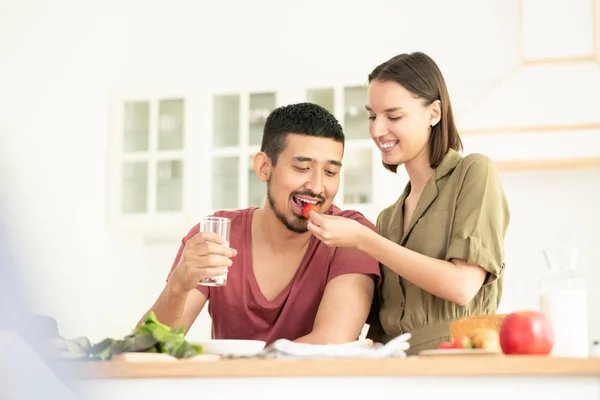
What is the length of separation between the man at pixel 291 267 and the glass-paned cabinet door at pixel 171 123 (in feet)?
7.05

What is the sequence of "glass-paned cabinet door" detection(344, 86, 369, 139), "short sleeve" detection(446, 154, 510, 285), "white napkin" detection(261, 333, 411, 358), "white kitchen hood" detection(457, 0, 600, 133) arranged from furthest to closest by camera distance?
"glass-paned cabinet door" detection(344, 86, 369, 139) → "white kitchen hood" detection(457, 0, 600, 133) → "short sleeve" detection(446, 154, 510, 285) → "white napkin" detection(261, 333, 411, 358)

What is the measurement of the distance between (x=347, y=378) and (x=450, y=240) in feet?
2.93

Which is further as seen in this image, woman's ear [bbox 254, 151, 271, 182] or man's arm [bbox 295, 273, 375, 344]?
woman's ear [bbox 254, 151, 271, 182]

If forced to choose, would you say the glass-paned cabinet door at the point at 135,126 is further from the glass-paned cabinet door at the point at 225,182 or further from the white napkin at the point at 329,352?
the white napkin at the point at 329,352

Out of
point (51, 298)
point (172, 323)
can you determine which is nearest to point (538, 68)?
point (172, 323)

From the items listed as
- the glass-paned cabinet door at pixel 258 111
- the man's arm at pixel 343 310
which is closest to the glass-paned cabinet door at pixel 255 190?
the glass-paned cabinet door at pixel 258 111

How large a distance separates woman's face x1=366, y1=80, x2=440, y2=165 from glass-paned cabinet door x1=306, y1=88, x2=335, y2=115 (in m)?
2.09

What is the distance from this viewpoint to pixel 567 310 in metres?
1.47

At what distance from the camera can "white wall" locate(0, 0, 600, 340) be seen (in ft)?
13.8

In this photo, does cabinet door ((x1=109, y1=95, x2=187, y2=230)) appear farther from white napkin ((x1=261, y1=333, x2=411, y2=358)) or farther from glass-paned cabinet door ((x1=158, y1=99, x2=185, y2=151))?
white napkin ((x1=261, y1=333, x2=411, y2=358))

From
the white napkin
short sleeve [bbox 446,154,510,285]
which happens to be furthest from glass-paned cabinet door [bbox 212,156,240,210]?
the white napkin

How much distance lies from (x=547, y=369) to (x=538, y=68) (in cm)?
287

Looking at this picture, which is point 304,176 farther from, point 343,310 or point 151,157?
point 151,157

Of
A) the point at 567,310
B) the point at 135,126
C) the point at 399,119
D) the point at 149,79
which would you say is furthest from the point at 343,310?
the point at 149,79
